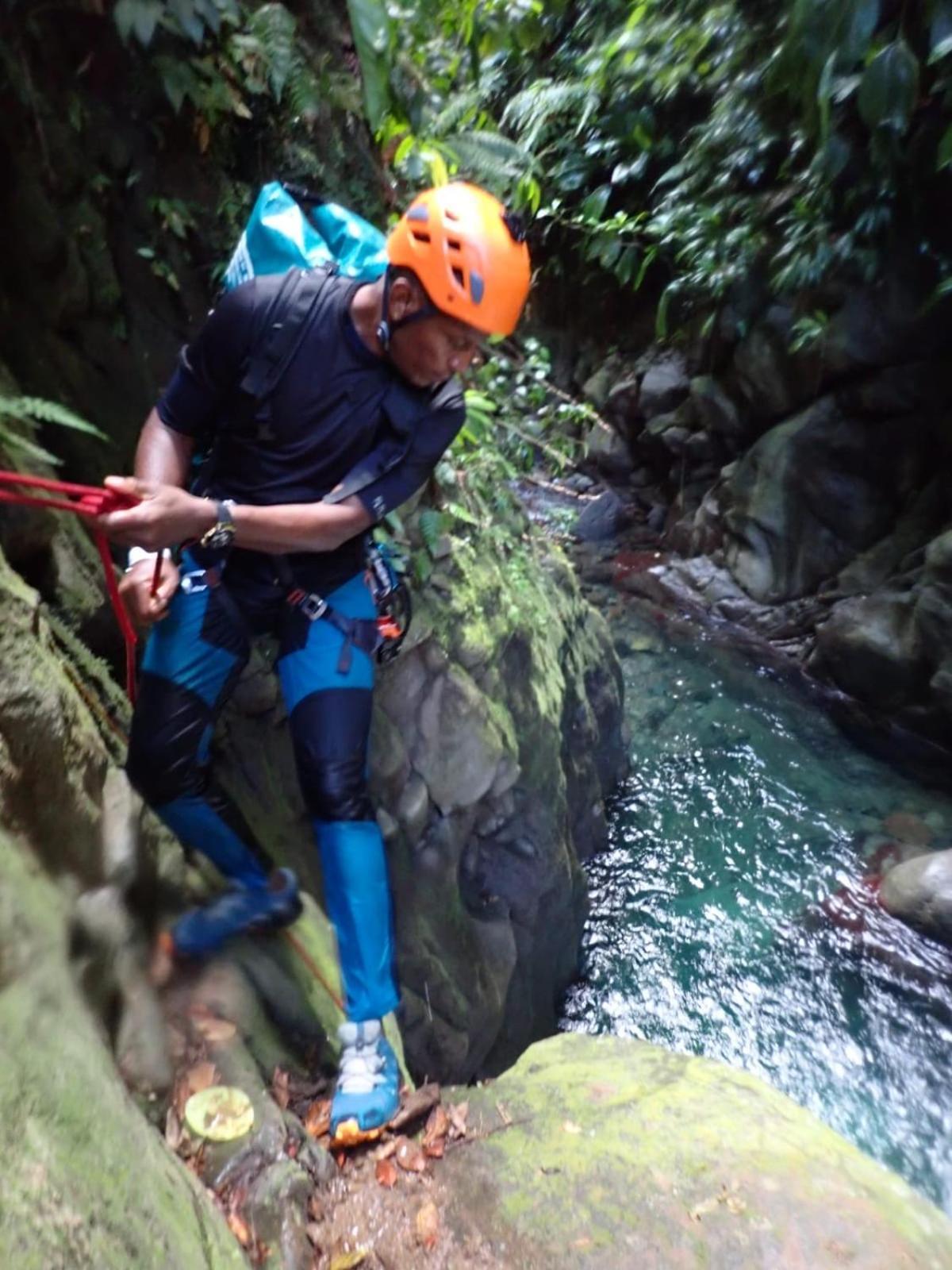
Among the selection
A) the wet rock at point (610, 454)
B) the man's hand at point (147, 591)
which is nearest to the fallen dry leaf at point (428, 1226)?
the man's hand at point (147, 591)

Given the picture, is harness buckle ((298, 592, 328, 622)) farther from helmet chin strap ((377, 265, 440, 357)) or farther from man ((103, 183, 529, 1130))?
helmet chin strap ((377, 265, 440, 357))

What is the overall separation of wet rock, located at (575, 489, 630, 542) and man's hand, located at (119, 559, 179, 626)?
38.6ft

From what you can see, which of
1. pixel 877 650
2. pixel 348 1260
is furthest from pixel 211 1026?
pixel 877 650

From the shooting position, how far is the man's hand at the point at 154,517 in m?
2.20

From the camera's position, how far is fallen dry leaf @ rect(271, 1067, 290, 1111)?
108 inches

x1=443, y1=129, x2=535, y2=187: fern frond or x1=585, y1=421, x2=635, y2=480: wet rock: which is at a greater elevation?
x1=585, y1=421, x2=635, y2=480: wet rock

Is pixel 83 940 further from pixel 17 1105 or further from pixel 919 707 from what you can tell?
pixel 919 707

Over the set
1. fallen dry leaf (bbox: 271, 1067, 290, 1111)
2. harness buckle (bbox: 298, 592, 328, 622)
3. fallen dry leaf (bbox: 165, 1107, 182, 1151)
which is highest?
harness buckle (bbox: 298, 592, 328, 622)

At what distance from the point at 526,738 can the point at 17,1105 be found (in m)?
3.85

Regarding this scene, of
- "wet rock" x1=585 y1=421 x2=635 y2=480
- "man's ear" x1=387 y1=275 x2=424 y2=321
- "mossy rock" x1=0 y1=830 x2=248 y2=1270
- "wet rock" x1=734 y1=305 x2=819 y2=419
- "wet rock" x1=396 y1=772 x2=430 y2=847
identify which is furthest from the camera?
"wet rock" x1=585 y1=421 x2=635 y2=480

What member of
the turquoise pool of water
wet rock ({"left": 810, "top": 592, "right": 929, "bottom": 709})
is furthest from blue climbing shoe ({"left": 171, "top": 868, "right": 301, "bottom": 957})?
wet rock ({"left": 810, "top": 592, "right": 929, "bottom": 709})

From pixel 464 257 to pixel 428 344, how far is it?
11.3 inches

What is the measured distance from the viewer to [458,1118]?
3102mm

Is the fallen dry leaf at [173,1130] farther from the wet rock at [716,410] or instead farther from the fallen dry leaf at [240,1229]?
the wet rock at [716,410]
